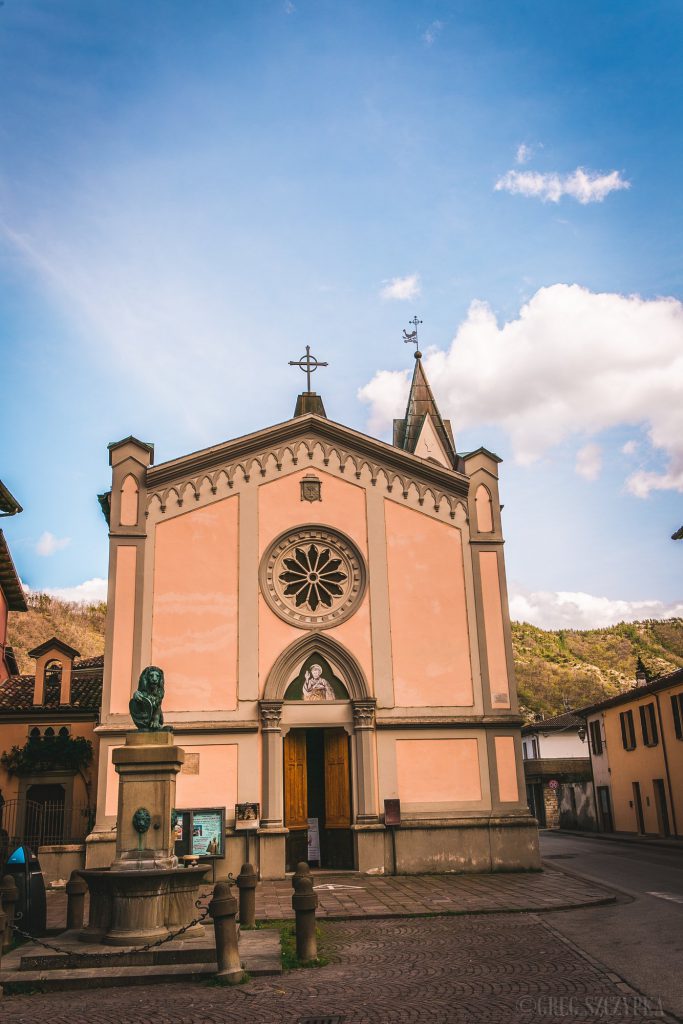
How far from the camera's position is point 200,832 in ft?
56.7

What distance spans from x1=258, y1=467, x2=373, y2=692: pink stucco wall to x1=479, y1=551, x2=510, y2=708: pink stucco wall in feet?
8.70

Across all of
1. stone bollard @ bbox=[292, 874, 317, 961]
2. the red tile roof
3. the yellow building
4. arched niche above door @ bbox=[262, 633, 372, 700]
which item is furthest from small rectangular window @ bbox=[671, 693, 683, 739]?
stone bollard @ bbox=[292, 874, 317, 961]

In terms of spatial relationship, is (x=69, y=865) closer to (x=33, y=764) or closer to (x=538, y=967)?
(x=33, y=764)

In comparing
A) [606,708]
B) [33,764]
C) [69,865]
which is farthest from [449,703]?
[606,708]

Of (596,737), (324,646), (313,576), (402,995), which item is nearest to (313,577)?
(313,576)

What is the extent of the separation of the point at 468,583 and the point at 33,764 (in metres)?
11.0

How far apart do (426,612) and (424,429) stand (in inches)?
561

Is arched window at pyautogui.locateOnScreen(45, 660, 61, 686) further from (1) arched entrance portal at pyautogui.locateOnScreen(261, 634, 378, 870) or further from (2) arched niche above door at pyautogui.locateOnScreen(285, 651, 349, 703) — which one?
(2) arched niche above door at pyautogui.locateOnScreen(285, 651, 349, 703)

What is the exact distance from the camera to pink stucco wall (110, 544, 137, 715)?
18188 mm

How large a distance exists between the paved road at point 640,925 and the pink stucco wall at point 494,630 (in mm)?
Result: 3974

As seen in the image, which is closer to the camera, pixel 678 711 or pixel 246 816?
pixel 246 816

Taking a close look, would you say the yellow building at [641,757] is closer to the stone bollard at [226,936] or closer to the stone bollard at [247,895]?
the stone bollard at [247,895]

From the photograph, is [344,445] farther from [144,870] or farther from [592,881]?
[144,870]

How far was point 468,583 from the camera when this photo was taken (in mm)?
20078
